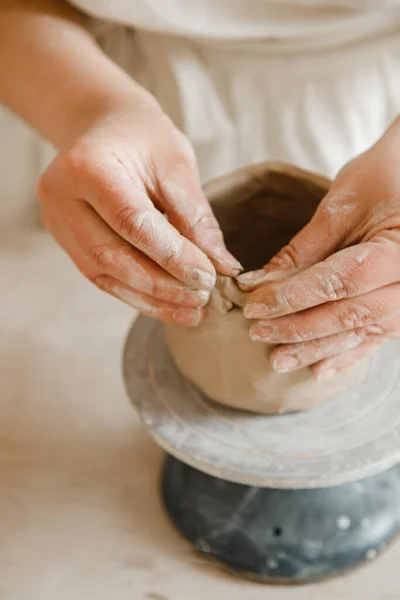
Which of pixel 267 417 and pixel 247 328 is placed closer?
pixel 247 328

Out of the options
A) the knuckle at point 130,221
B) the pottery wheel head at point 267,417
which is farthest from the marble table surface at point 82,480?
the knuckle at point 130,221

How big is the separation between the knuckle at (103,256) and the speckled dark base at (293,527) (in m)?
0.33

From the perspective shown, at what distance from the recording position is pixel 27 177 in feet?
4.45

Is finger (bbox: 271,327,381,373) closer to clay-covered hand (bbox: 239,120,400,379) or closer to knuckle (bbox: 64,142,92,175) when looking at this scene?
clay-covered hand (bbox: 239,120,400,379)

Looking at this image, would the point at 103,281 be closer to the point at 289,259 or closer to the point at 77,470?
the point at 289,259

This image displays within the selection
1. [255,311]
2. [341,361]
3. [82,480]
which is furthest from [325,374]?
[82,480]

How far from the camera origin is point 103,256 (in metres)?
0.73

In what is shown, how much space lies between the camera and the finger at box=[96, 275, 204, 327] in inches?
27.7

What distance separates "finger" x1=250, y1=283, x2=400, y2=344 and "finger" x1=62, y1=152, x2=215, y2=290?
0.07 meters

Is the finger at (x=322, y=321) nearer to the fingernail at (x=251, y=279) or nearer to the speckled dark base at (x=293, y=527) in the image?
the fingernail at (x=251, y=279)

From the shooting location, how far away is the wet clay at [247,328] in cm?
70

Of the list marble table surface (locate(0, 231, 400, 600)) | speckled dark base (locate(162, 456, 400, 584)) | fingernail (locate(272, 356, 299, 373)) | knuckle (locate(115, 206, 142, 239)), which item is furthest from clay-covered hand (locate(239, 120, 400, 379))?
marble table surface (locate(0, 231, 400, 600))

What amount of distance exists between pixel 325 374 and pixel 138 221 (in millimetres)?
245

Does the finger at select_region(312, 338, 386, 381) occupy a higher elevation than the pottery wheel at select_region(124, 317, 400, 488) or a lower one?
higher
